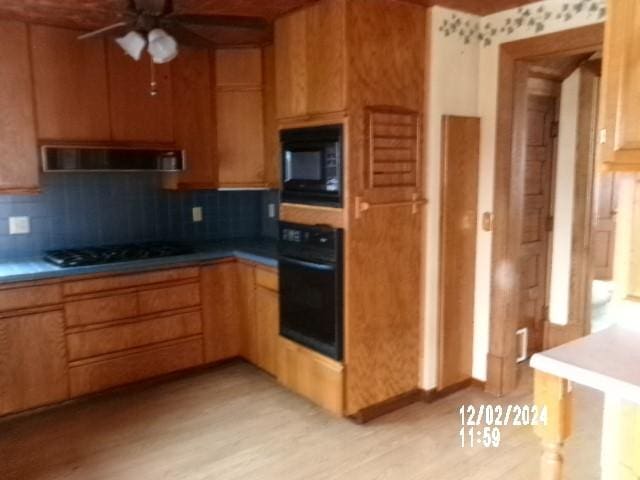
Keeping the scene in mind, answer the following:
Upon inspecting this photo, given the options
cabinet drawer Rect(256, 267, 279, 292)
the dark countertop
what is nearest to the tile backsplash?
the dark countertop

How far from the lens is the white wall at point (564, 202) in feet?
12.1

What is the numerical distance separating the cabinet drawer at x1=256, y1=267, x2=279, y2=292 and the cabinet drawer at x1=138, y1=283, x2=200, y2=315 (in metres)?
0.41

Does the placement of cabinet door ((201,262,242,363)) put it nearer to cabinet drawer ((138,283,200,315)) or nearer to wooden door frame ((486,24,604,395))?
cabinet drawer ((138,283,200,315))

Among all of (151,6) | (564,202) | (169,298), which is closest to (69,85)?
(151,6)

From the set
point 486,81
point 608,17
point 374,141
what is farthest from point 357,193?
point 608,17

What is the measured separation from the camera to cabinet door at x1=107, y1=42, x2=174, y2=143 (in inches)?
130

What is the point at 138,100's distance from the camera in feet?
11.1

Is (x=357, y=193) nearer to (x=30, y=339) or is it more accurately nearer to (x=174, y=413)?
(x=174, y=413)

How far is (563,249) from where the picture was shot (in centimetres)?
384

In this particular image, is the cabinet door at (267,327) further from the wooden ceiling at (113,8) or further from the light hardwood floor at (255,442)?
the wooden ceiling at (113,8)

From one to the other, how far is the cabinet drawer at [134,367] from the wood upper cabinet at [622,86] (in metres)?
2.74

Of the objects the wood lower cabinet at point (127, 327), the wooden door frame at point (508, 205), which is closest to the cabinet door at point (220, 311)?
the wood lower cabinet at point (127, 327)

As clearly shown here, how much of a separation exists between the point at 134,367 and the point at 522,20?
3077 mm
